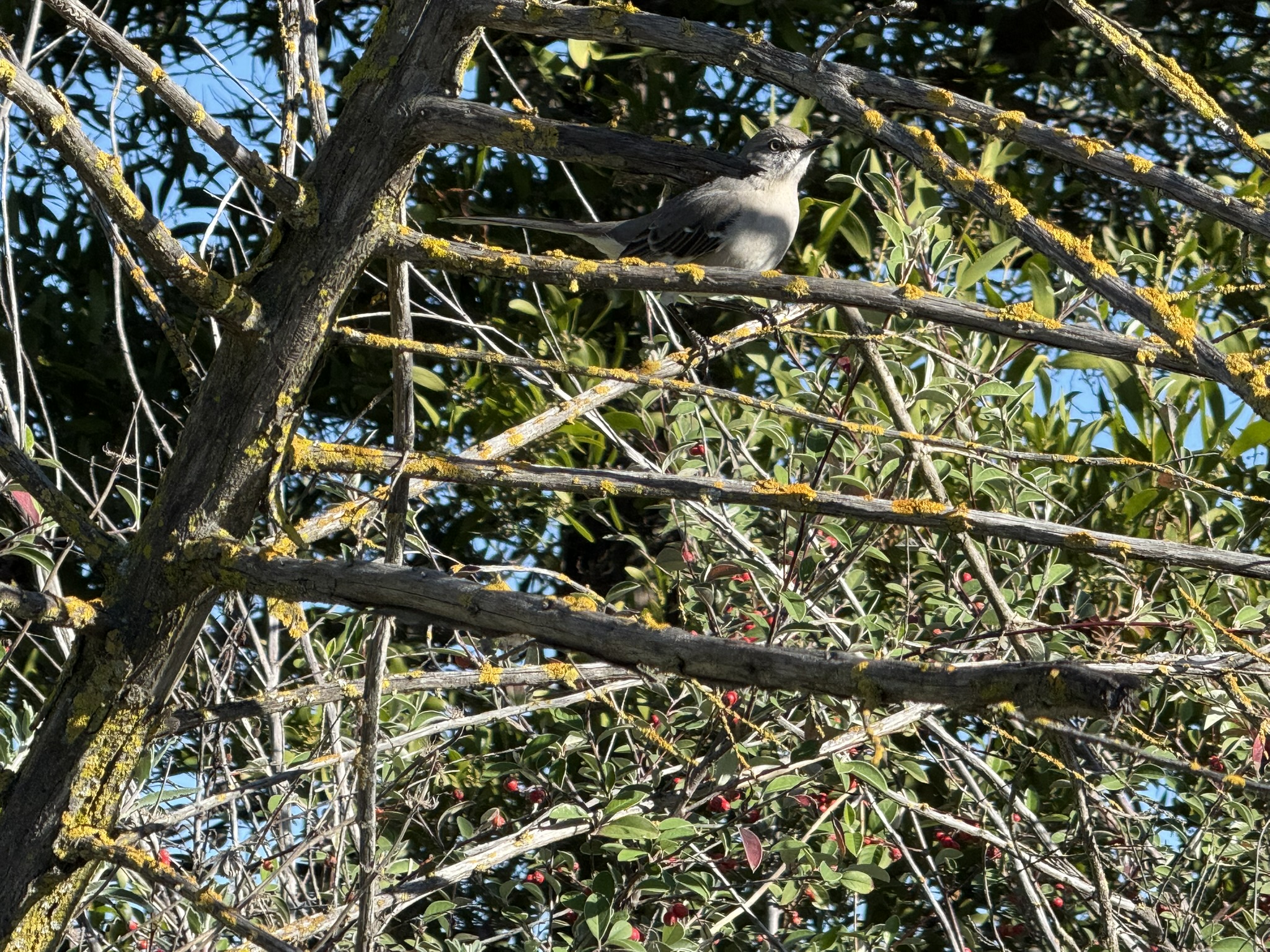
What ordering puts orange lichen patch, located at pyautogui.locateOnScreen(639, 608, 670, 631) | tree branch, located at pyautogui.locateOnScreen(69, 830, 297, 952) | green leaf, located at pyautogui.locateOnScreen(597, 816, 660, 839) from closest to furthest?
orange lichen patch, located at pyautogui.locateOnScreen(639, 608, 670, 631), tree branch, located at pyautogui.locateOnScreen(69, 830, 297, 952), green leaf, located at pyautogui.locateOnScreen(597, 816, 660, 839)

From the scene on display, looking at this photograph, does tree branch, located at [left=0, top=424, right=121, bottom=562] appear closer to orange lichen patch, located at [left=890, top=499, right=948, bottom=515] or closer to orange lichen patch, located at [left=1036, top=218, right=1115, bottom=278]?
orange lichen patch, located at [left=890, top=499, right=948, bottom=515]

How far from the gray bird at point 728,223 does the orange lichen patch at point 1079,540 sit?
177 cm

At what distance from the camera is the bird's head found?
117 inches

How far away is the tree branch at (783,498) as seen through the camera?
49.8 inches

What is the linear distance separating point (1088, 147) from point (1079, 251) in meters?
0.16

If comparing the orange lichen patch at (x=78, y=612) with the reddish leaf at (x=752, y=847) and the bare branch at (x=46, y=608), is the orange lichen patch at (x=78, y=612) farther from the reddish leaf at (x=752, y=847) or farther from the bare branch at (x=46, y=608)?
the reddish leaf at (x=752, y=847)

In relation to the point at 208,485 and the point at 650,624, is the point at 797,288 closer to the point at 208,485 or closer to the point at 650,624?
the point at 650,624

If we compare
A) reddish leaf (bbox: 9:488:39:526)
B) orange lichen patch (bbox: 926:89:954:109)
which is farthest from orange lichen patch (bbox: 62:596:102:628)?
orange lichen patch (bbox: 926:89:954:109)

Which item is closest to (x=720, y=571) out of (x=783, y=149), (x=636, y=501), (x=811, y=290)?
(x=636, y=501)

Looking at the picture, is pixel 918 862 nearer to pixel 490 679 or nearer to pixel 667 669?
pixel 490 679

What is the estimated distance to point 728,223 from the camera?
135 inches

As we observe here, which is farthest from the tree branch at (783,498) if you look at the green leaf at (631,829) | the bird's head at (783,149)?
the bird's head at (783,149)

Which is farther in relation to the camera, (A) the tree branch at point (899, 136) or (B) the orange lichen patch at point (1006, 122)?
(B) the orange lichen patch at point (1006, 122)

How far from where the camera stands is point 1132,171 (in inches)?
49.6
